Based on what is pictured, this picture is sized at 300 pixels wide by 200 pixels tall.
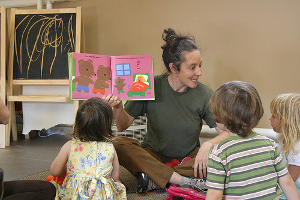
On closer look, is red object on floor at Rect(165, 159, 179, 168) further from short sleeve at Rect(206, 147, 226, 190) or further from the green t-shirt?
short sleeve at Rect(206, 147, 226, 190)

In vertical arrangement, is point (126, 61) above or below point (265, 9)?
below

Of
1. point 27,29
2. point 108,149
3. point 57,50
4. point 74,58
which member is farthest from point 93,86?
point 27,29

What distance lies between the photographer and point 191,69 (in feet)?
5.45

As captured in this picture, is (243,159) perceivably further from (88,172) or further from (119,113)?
(119,113)

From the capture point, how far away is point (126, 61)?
1673 millimetres

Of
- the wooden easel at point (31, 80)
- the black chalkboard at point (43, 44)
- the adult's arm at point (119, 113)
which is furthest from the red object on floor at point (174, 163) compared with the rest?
the black chalkboard at point (43, 44)

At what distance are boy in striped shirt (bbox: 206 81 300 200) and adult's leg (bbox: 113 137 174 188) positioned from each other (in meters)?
0.60

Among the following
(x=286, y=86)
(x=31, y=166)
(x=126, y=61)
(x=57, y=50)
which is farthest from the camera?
(x=57, y=50)

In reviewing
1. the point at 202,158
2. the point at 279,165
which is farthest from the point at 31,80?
the point at 279,165

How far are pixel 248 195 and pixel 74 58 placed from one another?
1.13 m

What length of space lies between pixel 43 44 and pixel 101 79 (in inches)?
68.6

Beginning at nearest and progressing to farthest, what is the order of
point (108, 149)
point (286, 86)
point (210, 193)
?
point (210, 193) → point (108, 149) → point (286, 86)

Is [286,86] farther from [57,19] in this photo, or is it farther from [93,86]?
[57,19]

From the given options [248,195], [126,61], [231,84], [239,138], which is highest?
[126,61]
